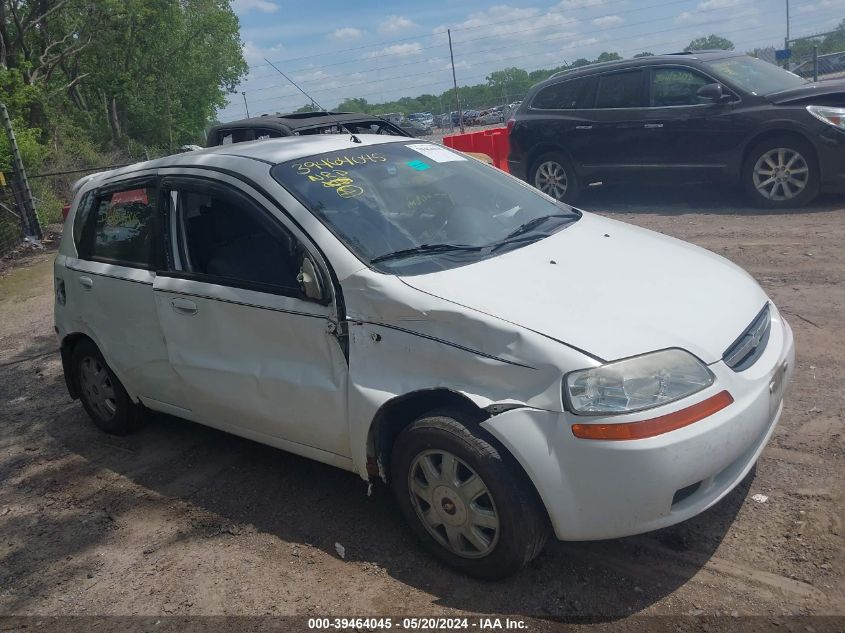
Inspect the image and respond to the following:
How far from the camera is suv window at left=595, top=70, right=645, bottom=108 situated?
10207mm

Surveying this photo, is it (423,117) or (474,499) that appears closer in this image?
(474,499)

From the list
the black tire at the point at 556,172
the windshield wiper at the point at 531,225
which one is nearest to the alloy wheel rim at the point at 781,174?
the black tire at the point at 556,172

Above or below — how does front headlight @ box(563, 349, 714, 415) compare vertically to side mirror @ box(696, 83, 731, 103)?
below

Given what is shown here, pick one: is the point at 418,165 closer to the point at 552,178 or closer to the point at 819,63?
the point at 552,178

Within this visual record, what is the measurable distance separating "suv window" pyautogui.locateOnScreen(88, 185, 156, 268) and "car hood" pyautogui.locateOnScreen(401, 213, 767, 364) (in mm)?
1951

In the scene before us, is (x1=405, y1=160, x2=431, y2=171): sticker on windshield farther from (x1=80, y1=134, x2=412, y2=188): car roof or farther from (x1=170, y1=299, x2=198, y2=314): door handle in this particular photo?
(x1=170, y1=299, x2=198, y2=314): door handle

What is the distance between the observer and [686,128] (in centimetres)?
969

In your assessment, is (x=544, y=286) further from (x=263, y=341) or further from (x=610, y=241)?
(x=263, y=341)

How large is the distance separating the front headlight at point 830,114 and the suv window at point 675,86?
1.25m

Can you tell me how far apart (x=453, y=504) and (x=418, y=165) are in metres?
1.94

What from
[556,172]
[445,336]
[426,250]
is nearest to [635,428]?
[445,336]

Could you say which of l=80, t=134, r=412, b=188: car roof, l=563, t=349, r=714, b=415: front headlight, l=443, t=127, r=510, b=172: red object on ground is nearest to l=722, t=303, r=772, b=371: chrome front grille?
l=563, t=349, r=714, b=415: front headlight

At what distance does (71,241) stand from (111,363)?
0.94m

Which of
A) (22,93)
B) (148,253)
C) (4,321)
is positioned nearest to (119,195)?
(148,253)
